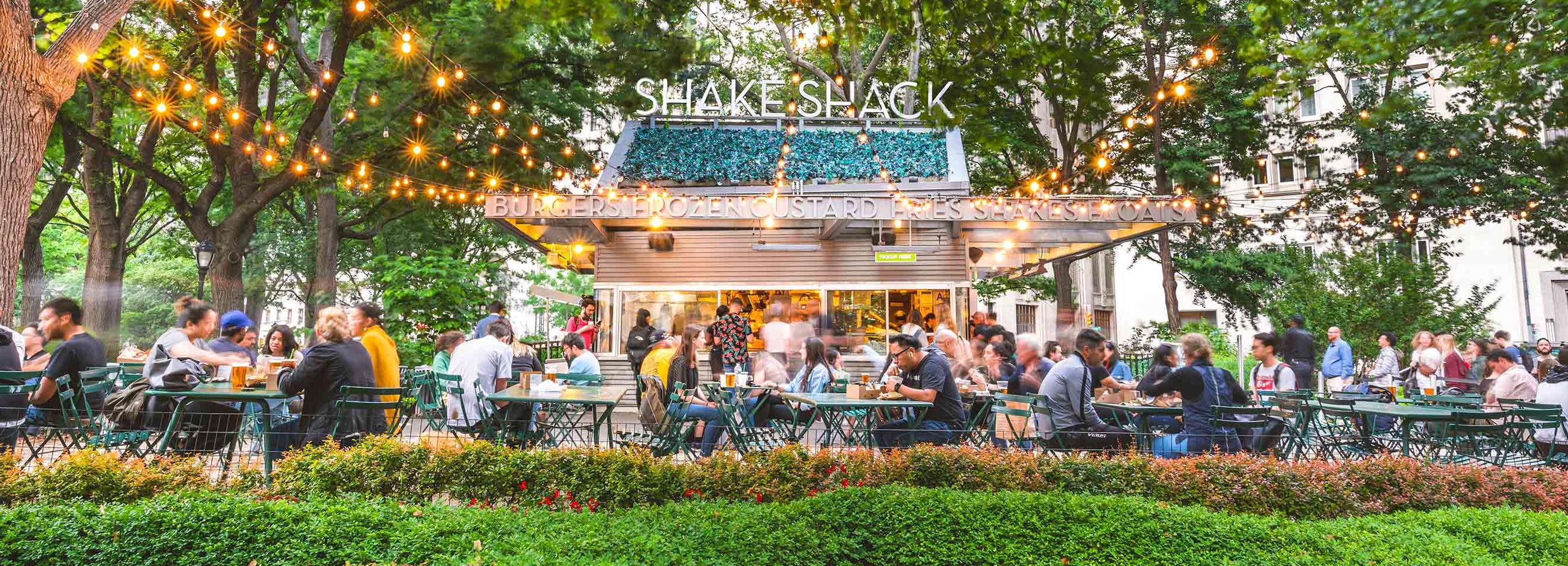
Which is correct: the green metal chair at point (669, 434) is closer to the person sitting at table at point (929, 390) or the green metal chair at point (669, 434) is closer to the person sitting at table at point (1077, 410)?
the person sitting at table at point (929, 390)

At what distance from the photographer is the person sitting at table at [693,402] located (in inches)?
332

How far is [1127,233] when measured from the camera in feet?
53.8

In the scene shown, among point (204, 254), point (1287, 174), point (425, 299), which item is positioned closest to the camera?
point (204, 254)

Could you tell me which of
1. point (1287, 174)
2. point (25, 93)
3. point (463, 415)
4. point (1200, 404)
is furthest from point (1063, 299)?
point (25, 93)

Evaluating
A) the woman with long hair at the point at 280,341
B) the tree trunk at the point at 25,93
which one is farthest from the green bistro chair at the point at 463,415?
the tree trunk at the point at 25,93

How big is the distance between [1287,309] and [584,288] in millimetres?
57976

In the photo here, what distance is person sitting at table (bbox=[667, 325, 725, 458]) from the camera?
844 centimetres

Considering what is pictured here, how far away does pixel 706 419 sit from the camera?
8.61 meters

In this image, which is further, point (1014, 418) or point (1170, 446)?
point (1014, 418)

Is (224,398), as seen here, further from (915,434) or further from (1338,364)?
(1338,364)

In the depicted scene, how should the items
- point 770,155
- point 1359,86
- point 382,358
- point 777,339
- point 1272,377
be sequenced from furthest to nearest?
point 1359,86, point 770,155, point 777,339, point 1272,377, point 382,358

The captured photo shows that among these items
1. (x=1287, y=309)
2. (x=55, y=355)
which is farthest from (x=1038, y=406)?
(x=1287, y=309)

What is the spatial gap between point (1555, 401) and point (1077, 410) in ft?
15.8

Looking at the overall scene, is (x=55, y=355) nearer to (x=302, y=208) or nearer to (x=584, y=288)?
(x=302, y=208)
